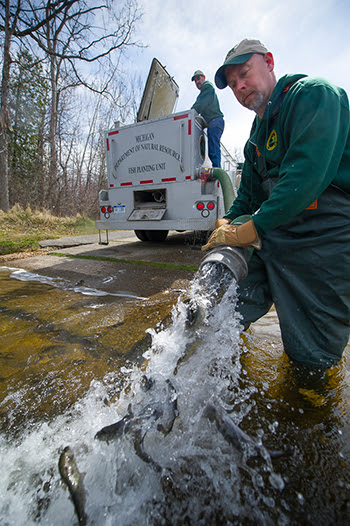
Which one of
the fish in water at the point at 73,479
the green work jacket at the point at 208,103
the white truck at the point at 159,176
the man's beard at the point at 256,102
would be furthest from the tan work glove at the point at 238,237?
the green work jacket at the point at 208,103

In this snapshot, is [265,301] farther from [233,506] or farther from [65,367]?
[65,367]

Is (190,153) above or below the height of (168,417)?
above

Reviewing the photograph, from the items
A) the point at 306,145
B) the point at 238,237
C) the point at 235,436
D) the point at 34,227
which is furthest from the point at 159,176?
the point at 34,227

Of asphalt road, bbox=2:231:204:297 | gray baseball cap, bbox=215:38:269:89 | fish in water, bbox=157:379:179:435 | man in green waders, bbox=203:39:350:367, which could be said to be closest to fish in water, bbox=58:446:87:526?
fish in water, bbox=157:379:179:435

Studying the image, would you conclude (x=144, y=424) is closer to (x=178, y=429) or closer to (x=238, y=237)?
(x=178, y=429)

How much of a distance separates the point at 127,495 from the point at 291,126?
5.48ft

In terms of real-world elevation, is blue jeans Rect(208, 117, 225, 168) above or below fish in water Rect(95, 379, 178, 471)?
above

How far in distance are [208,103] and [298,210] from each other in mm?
4967

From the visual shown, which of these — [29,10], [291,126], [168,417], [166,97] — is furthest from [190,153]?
[29,10]

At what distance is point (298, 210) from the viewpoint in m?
1.15

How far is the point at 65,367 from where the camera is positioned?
1528mm

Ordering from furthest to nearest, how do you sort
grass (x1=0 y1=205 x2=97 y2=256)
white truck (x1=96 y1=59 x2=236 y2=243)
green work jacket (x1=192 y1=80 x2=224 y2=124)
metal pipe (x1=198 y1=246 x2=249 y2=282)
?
grass (x1=0 y1=205 x2=97 y2=256) → green work jacket (x1=192 y1=80 x2=224 y2=124) → white truck (x1=96 y1=59 x2=236 y2=243) → metal pipe (x1=198 y1=246 x2=249 y2=282)

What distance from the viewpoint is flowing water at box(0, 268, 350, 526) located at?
841 millimetres

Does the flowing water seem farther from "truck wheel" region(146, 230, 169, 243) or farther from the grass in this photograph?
the grass
